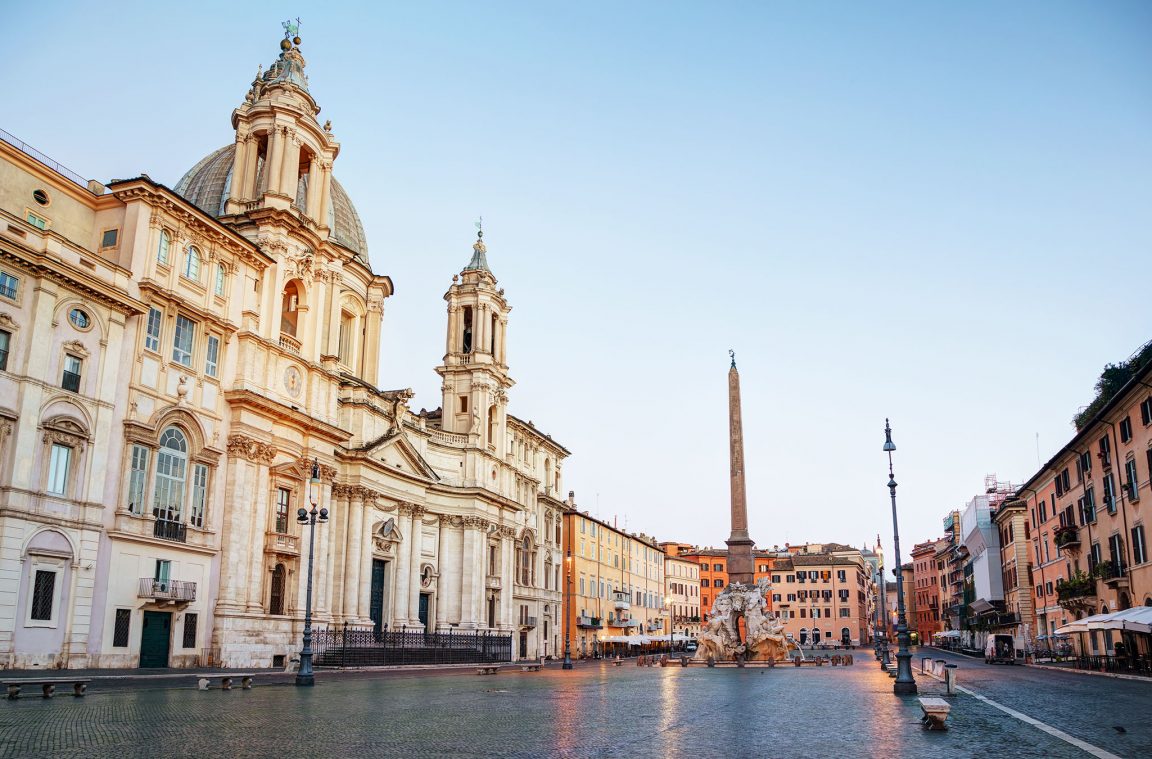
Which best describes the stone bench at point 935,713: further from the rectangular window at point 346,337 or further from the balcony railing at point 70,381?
the rectangular window at point 346,337

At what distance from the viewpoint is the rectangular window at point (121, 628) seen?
29.3 meters

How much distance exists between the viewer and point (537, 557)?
221 feet

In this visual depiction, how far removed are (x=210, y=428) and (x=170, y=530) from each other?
13.8 feet

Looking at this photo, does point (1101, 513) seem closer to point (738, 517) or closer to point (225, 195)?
point (738, 517)

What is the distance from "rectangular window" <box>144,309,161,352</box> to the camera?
3167cm

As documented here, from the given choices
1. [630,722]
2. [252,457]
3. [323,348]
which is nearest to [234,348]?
[252,457]

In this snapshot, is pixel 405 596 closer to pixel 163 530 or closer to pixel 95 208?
pixel 163 530

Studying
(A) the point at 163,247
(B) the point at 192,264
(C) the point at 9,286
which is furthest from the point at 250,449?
(C) the point at 9,286

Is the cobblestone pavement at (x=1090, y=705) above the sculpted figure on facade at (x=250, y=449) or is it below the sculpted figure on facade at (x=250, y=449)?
below

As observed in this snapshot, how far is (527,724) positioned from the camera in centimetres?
1507

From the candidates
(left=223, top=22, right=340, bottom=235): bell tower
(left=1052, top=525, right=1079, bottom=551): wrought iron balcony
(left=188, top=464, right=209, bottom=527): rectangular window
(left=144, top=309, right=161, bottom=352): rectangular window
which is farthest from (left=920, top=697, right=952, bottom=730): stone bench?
(left=1052, top=525, right=1079, bottom=551): wrought iron balcony

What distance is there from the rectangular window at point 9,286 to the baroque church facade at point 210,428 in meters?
0.05

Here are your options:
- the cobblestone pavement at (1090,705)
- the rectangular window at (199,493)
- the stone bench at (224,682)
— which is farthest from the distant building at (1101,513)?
the rectangular window at (199,493)

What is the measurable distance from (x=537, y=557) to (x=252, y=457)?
3433 cm
